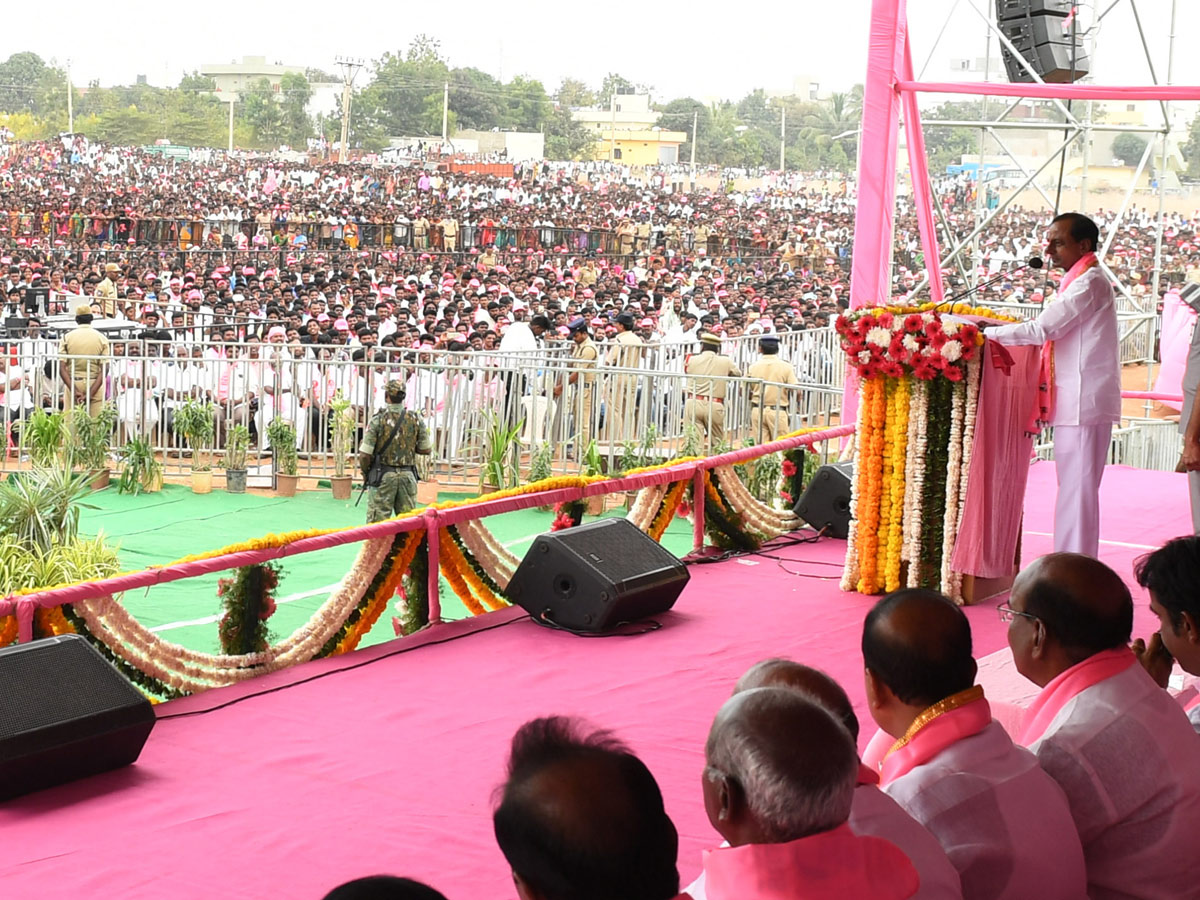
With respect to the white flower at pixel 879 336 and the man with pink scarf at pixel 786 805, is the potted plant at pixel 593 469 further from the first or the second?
the man with pink scarf at pixel 786 805

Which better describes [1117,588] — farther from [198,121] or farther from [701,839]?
[198,121]

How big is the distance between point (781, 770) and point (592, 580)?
4.15 meters

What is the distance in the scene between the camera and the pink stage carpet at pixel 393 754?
3.81 m

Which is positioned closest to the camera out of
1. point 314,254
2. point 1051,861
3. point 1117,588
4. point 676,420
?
point 1051,861

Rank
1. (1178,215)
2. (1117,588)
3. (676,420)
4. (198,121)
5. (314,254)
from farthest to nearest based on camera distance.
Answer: (198,121)
(1178,215)
(314,254)
(676,420)
(1117,588)

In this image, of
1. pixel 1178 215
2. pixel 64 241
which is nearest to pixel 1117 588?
pixel 64 241

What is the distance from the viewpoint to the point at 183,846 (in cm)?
392

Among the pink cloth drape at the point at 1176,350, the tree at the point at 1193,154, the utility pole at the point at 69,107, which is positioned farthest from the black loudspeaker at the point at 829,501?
the utility pole at the point at 69,107

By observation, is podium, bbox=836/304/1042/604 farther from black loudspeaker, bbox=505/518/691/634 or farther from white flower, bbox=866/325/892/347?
black loudspeaker, bbox=505/518/691/634

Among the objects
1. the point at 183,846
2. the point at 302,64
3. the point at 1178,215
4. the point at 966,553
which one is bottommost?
the point at 183,846

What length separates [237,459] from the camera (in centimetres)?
1188

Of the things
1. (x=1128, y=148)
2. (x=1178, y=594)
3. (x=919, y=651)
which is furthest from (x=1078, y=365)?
(x=1128, y=148)

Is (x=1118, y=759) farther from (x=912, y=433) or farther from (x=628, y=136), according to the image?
(x=628, y=136)

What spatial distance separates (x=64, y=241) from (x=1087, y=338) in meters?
35.5
